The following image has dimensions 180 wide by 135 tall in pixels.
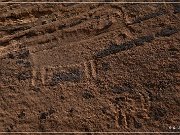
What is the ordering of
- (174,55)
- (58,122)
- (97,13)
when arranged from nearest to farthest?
1. (58,122)
2. (174,55)
3. (97,13)

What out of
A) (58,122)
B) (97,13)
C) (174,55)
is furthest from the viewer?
(97,13)

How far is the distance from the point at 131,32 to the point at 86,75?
1.11 feet

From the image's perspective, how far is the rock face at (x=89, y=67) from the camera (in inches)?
80.9

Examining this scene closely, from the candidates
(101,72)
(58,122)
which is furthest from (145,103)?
(58,122)

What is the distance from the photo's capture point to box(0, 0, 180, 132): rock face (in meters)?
2.05

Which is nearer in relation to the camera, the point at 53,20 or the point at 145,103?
the point at 145,103

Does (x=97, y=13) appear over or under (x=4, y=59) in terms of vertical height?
over

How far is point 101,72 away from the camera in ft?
7.14

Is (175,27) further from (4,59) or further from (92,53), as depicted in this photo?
(4,59)

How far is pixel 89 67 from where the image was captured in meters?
2.19

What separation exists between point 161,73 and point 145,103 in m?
0.18

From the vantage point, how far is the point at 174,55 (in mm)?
2191

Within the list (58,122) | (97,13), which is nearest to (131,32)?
(97,13)

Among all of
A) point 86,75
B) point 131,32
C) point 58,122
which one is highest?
point 131,32
